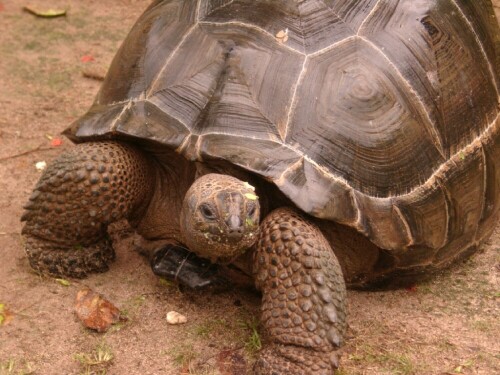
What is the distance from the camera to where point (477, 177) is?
3.95 m

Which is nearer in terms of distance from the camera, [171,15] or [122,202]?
[122,202]

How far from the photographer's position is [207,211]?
3.13 meters

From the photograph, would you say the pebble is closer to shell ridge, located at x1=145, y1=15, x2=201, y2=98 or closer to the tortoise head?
the tortoise head

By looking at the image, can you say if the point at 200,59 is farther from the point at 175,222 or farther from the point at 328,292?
the point at 328,292

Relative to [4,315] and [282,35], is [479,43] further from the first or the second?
[4,315]

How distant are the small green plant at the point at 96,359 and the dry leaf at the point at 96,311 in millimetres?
160

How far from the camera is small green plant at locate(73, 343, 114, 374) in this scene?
3.20 meters

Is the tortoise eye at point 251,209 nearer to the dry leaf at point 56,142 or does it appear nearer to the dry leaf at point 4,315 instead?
the dry leaf at point 4,315

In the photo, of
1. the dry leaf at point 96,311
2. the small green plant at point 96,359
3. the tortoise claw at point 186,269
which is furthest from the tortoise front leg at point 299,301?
the dry leaf at point 96,311

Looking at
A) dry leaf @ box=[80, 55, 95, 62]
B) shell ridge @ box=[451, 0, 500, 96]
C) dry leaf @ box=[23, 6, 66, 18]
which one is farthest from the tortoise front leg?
dry leaf @ box=[23, 6, 66, 18]

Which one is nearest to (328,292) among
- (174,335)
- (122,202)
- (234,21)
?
(174,335)

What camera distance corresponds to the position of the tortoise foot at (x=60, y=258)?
3.79 metres

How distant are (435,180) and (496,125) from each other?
0.71 metres

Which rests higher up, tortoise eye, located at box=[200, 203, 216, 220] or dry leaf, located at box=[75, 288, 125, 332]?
tortoise eye, located at box=[200, 203, 216, 220]
